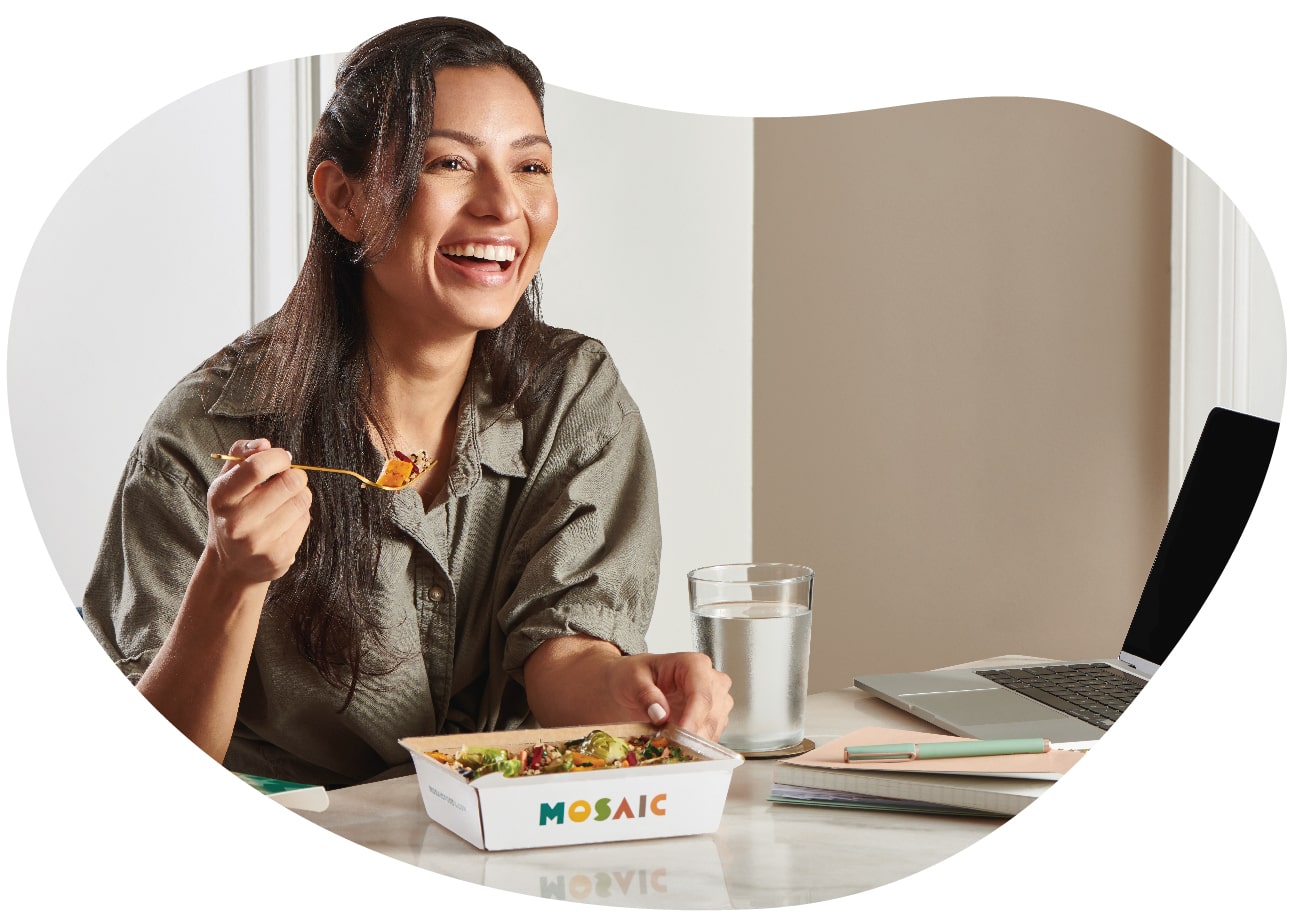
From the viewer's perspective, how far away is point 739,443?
776 millimetres

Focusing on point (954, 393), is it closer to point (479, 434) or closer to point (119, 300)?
point (479, 434)

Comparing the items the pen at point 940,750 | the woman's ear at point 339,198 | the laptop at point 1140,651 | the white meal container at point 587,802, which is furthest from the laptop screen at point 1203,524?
the woman's ear at point 339,198

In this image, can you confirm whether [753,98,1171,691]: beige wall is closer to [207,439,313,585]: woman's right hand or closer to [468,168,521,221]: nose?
[468,168,521,221]: nose

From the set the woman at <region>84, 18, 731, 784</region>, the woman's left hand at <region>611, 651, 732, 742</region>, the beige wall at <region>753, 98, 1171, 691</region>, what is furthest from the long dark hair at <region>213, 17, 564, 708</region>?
the beige wall at <region>753, 98, 1171, 691</region>

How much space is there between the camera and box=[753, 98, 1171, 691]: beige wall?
0.70m

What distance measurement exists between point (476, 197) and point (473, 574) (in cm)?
19

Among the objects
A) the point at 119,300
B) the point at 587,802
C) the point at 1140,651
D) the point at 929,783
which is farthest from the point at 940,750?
the point at 119,300

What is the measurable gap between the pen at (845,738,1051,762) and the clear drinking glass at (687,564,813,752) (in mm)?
69

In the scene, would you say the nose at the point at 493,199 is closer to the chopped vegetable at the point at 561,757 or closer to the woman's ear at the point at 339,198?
the woman's ear at the point at 339,198

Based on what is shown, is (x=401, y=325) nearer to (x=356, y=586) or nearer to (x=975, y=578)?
(x=356, y=586)

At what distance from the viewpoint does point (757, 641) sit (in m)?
0.51

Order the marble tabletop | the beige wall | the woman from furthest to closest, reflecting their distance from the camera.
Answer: the beige wall, the woman, the marble tabletop

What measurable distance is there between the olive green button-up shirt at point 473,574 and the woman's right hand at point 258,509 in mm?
95

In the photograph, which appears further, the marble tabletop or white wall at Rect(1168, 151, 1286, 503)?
white wall at Rect(1168, 151, 1286, 503)
